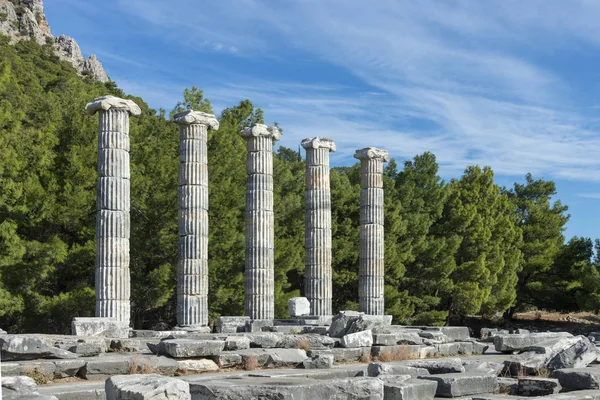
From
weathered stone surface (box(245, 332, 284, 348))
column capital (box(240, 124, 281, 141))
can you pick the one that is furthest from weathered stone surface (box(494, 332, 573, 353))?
column capital (box(240, 124, 281, 141))

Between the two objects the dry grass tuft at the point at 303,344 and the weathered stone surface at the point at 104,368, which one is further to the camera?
the dry grass tuft at the point at 303,344

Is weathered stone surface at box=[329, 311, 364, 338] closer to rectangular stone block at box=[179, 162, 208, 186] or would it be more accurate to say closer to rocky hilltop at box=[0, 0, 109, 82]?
rectangular stone block at box=[179, 162, 208, 186]

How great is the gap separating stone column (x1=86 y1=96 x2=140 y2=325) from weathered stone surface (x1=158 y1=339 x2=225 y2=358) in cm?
857

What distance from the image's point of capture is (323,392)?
9781 mm

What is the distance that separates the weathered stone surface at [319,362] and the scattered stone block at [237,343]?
1.69 meters

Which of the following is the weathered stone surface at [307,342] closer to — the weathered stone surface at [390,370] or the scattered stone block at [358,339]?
the scattered stone block at [358,339]

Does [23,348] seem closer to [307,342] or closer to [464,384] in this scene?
[307,342]

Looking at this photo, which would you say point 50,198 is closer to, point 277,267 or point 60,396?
point 277,267

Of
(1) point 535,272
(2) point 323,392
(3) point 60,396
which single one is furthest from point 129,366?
(1) point 535,272

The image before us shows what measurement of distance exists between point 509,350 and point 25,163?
737 inches

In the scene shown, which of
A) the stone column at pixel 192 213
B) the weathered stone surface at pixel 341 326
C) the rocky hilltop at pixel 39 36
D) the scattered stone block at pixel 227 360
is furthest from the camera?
the rocky hilltop at pixel 39 36

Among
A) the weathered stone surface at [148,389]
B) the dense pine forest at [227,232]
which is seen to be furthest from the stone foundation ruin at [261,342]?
the dense pine forest at [227,232]

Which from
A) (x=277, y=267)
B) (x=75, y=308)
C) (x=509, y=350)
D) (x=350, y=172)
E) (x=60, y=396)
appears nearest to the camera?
(x=60, y=396)

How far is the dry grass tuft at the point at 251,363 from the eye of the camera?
15.5 metres
